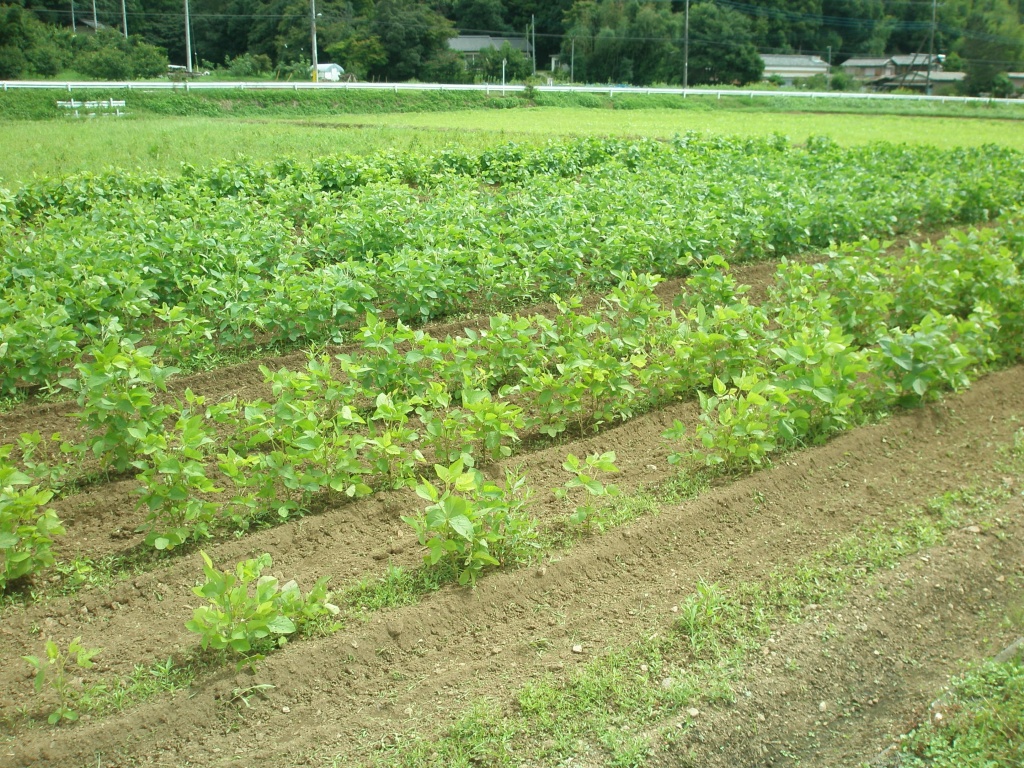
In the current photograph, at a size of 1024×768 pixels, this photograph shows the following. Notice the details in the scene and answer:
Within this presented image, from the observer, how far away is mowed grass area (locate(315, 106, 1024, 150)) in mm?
24641

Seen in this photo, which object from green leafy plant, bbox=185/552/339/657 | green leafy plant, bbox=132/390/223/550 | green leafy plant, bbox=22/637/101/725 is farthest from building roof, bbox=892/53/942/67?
green leafy plant, bbox=22/637/101/725

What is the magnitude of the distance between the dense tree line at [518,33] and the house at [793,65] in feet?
6.42

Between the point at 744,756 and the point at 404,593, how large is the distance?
5.31 ft

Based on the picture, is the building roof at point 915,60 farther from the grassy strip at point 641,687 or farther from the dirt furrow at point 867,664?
the grassy strip at point 641,687

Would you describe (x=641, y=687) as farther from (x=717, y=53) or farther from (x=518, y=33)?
(x=518, y=33)

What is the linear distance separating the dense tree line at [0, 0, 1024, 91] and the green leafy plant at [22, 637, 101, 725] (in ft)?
137

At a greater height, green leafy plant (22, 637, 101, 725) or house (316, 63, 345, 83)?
house (316, 63, 345, 83)

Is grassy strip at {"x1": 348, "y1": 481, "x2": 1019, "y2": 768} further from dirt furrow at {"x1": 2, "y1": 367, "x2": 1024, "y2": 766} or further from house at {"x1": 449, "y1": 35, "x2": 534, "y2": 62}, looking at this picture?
house at {"x1": 449, "y1": 35, "x2": 534, "y2": 62}

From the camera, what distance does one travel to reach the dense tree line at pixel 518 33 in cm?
4972

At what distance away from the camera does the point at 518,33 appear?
68.6 metres

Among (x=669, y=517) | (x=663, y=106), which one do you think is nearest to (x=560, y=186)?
(x=669, y=517)

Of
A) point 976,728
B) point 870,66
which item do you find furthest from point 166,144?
Result: point 870,66

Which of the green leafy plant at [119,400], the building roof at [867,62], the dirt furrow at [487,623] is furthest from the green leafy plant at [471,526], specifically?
the building roof at [867,62]

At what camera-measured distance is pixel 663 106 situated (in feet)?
126
